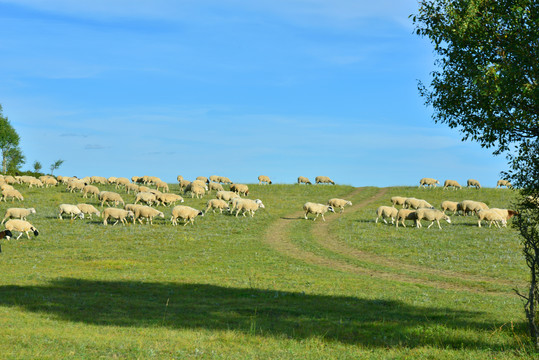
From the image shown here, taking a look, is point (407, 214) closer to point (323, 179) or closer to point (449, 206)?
point (449, 206)

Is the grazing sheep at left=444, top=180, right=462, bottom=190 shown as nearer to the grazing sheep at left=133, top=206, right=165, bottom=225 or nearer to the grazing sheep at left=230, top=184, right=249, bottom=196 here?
the grazing sheep at left=230, top=184, right=249, bottom=196

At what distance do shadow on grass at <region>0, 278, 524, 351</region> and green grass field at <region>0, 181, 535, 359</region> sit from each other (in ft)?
0.24

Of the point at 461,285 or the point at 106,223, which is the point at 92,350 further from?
the point at 106,223

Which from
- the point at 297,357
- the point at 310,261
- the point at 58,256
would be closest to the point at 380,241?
the point at 310,261

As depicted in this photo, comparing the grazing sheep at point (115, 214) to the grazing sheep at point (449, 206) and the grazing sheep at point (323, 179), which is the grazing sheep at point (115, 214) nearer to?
the grazing sheep at point (449, 206)

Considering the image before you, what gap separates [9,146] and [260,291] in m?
120

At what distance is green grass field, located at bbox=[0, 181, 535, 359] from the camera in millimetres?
13523

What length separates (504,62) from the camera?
600 inches

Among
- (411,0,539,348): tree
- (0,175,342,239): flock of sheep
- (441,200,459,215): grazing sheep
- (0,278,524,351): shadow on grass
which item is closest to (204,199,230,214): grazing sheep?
(0,175,342,239): flock of sheep

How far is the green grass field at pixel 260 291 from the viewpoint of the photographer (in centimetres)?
1352

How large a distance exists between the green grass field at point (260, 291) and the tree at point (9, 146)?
83673 millimetres

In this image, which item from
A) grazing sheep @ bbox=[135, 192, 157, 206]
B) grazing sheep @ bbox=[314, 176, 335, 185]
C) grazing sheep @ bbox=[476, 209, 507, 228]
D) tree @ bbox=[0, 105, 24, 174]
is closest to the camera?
grazing sheep @ bbox=[476, 209, 507, 228]

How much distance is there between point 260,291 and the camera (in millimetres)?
21984

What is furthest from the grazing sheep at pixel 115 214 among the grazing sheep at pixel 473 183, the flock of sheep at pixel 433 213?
the grazing sheep at pixel 473 183
